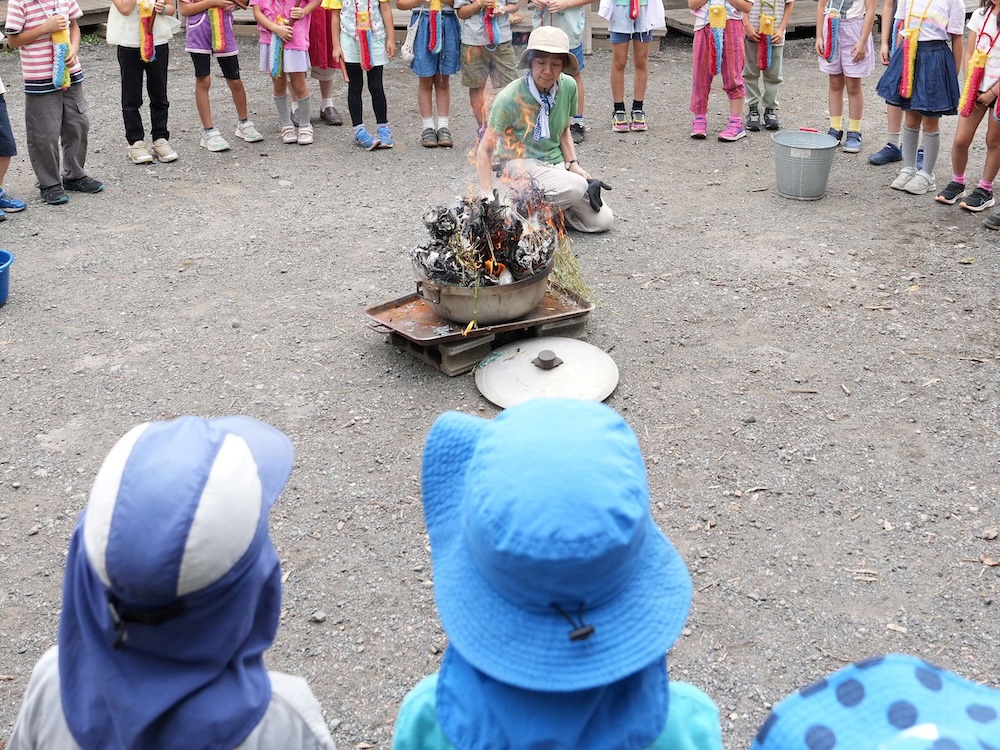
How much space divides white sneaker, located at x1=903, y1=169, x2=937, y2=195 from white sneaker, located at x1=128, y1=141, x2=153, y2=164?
224 inches

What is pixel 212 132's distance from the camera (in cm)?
792

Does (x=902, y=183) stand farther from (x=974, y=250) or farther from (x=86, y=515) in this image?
(x=86, y=515)

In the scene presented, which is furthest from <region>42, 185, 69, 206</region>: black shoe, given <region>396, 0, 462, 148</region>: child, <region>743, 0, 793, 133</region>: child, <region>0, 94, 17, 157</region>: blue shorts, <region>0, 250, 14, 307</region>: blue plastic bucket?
<region>743, 0, 793, 133</region>: child

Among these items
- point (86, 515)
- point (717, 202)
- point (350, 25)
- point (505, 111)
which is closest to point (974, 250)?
point (717, 202)

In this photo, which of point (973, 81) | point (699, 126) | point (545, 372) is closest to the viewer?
point (545, 372)

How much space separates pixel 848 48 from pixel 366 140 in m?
3.82

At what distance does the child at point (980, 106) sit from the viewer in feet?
19.5

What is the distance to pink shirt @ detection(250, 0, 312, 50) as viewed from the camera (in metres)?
7.77

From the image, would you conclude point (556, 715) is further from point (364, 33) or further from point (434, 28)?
point (364, 33)

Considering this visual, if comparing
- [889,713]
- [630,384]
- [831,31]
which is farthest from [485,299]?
[831,31]

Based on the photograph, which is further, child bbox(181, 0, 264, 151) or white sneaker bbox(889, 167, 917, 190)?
child bbox(181, 0, 264, 151)

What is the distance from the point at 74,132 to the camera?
22.6 ft

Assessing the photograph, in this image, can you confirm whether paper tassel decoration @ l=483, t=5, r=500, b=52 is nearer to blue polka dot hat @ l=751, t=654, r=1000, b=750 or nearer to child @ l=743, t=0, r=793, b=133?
child @ l=743, t=0, r=793, b=133

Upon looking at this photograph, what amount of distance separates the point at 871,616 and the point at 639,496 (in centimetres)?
214
